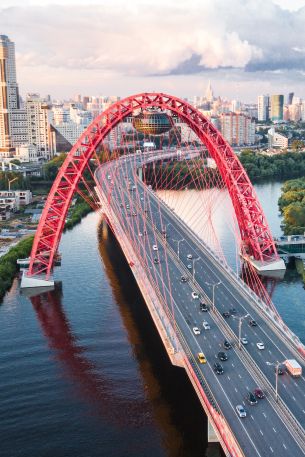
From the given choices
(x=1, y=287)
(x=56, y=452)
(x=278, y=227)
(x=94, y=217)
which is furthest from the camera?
(x=94, y=217)

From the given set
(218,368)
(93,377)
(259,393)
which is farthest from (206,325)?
(259,393)

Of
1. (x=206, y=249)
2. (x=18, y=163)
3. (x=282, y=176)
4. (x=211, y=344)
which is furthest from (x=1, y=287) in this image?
(x=282, y=176)

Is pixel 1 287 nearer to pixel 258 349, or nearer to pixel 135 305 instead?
pixel 135 305

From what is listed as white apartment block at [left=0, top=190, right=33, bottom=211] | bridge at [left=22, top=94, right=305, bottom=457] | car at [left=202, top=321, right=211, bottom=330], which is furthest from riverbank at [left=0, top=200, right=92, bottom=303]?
white apartment block at [left=0, top=190, right=33, bottom=211]

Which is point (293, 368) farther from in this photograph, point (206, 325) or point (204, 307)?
point (204, 307)

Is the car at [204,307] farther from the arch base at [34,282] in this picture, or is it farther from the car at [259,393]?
the arch base at [34,282]
